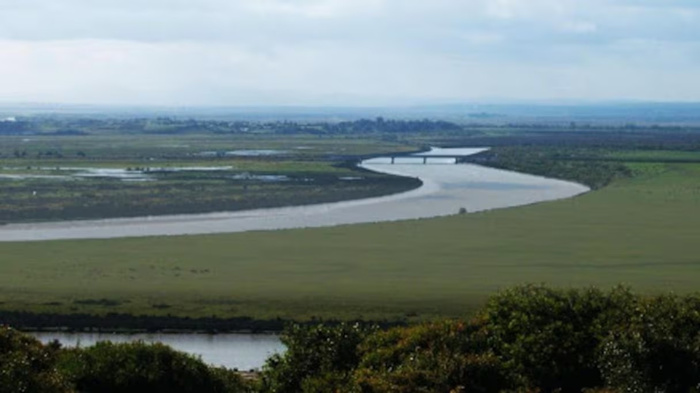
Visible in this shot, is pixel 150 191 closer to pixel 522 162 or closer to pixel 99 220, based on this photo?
pixel 99 220

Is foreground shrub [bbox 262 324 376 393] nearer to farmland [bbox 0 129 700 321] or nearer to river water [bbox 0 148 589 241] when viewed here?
farmland [bbox 0 129 700 321]

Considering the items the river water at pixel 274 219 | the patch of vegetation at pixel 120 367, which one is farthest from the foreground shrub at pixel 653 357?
the river water at pixel 274 219

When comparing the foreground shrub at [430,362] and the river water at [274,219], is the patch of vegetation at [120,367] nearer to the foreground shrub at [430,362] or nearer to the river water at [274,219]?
the foreground shrub at [430,362]

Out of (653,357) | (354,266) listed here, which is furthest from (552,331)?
(354,266)

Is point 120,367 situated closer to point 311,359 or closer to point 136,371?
point 136,371

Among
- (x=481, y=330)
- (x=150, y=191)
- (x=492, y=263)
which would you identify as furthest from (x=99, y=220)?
(x=481, y=330)

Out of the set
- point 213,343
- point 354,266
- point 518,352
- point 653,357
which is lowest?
point 213,343
